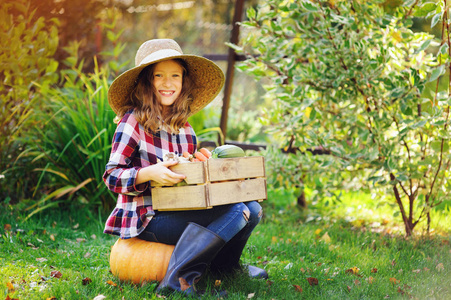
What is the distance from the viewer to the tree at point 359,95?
3447mm

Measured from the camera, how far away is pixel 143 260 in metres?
2.61

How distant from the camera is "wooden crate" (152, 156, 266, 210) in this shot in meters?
2.41

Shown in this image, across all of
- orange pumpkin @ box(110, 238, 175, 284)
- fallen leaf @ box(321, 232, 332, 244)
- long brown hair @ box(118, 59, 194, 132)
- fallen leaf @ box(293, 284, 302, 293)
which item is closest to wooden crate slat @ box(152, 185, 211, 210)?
orange pumpkin @ box(110, 238, 175, 284)

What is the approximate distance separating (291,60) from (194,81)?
110 cm

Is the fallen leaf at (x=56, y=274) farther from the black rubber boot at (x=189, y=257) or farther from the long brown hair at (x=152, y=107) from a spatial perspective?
the long brown hair at (x=152, y=107)

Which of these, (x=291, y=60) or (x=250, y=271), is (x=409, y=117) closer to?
(x=291, y=60)

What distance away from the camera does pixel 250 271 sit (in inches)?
113

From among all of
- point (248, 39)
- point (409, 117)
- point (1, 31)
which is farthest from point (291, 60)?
point (1, 31)

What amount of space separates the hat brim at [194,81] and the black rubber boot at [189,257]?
87 cm

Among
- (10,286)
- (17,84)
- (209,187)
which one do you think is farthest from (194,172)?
(17,84)

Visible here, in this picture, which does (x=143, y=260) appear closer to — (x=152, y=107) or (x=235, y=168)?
(x=235, y=168)

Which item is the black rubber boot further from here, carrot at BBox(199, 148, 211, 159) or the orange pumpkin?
carrot at BBox(199, 148, 211, 159)

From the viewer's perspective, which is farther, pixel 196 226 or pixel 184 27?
pixel 184 27

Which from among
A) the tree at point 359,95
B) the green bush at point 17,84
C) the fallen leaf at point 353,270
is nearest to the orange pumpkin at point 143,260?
the fallen leaf at point 353,270
